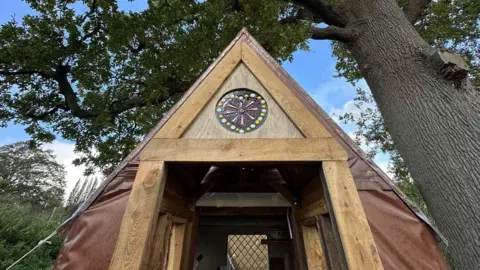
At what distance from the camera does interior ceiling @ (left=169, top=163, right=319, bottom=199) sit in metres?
2.16

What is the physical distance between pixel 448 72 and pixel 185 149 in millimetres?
2764

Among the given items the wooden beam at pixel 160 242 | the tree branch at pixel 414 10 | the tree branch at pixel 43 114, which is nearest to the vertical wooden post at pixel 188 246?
the wooden beam at pixel 160 242

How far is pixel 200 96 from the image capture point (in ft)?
6.07

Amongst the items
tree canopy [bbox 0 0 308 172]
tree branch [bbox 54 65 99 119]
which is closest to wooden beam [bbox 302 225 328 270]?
tree canopy [bbox 0 0 308 172]

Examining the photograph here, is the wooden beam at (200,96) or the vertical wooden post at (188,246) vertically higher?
the wooden beam at (200,96)

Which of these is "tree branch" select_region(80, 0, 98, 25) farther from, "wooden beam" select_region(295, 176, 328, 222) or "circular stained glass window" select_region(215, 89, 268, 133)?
"wooden beam" select_region(295, 176, 328, 222)

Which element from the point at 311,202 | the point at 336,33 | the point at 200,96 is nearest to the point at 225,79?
the point at 200,96

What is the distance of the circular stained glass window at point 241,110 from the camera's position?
1777 millimetres

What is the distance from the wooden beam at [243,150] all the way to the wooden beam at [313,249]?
3.76 ft

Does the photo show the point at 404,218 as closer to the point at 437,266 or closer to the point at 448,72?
the point at 437,266

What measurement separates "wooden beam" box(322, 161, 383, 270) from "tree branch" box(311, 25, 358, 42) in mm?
2820

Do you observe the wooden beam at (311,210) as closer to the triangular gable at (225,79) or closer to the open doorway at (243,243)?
the triangular gable at (225,79)

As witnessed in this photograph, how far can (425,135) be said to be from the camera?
238cm

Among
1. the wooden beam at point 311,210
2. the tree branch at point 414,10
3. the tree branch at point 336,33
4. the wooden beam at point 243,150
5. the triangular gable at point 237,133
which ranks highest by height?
the tree branch at point 414,10
